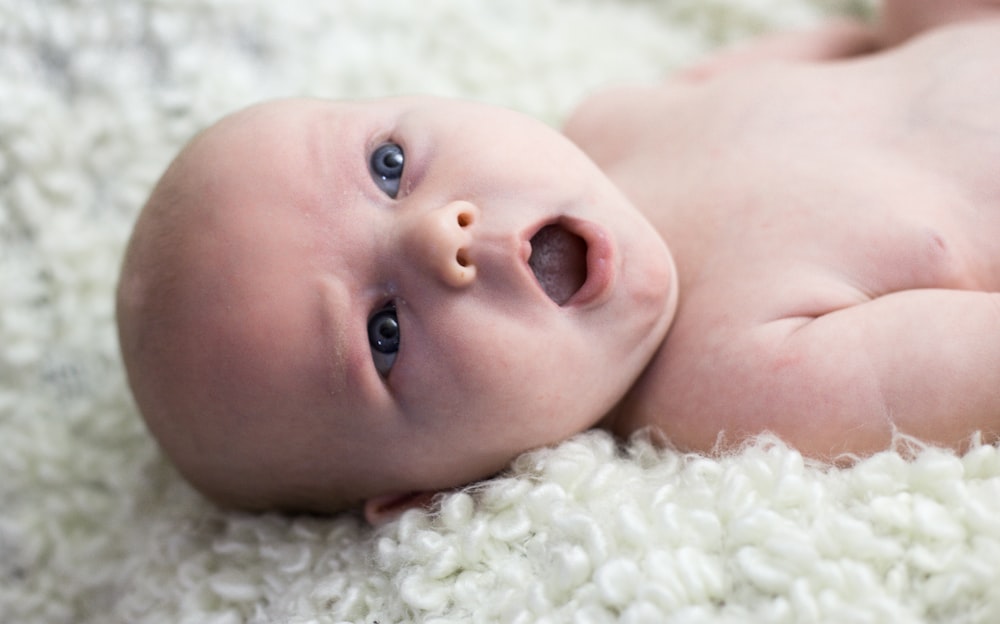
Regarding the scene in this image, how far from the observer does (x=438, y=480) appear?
1.24m

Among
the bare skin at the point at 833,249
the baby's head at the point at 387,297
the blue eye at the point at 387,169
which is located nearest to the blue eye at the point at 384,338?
the baby's head at the point at 387,297

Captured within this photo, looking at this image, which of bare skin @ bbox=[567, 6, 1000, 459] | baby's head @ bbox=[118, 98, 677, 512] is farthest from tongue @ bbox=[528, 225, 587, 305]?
bare skin @ bbox=[567, 6, 1000, 459]

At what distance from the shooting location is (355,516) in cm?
133

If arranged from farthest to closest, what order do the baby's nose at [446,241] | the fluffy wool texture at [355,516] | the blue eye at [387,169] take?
the blue eye at [387,169] → the baby's nose at [446,241] → the fluffy wool texture at [355,516]

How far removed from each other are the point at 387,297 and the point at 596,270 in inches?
9.8

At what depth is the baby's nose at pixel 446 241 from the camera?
1.10m

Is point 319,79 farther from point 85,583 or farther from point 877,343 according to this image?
point 877,343

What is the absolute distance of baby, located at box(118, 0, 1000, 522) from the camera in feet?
3.73

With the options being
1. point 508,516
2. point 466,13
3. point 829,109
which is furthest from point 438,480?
point 466,13

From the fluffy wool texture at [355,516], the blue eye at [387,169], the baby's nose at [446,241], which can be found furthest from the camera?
the blue eye at [387,169]

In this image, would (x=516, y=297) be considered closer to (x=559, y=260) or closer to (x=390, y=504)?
(x=559, y=260)

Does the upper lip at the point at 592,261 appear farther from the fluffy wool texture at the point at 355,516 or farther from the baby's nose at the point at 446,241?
the fluffy wool texture at the point at 355,516

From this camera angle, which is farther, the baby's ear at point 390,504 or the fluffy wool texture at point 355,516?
the baby's ear at point 390,504

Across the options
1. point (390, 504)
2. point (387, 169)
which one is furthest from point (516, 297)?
point (390, 504)
